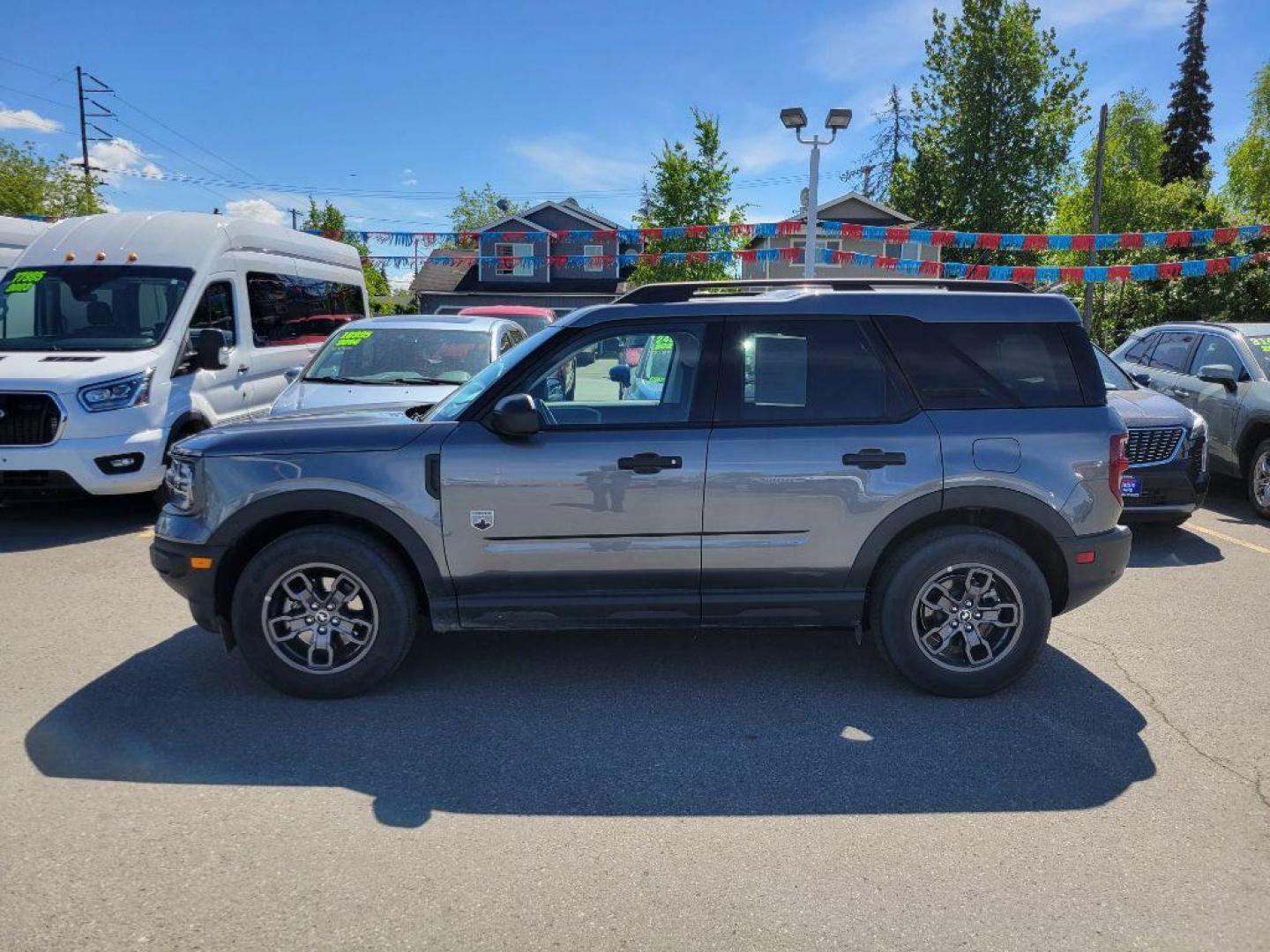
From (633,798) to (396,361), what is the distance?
5.72m

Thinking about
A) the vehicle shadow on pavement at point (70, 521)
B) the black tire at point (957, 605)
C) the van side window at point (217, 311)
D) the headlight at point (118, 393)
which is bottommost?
the vehicle shadow on pavement at point (70, 521)

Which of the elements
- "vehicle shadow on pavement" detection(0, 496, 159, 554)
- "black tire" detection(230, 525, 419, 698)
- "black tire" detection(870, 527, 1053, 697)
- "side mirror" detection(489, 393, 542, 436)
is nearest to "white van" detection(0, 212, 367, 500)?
Answer: "vehicle shadow on pavement" detection(0, 496, 159, 554)

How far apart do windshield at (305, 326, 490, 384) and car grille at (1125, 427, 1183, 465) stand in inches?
212

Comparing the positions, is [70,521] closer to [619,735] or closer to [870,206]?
[619,735]

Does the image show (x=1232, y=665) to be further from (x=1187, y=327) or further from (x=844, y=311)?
(x=1187, y=327)

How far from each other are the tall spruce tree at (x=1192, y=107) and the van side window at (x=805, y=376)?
2494 inches

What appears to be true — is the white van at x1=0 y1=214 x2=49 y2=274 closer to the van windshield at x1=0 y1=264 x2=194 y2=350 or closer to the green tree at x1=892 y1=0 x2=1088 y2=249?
the van windshield at x1=0 y1=264 x2=194 y2=350

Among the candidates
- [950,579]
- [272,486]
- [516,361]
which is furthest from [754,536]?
[272,486]

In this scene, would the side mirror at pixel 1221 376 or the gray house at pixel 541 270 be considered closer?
the side mirror at pixel 1221 376

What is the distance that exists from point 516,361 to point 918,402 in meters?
1.84

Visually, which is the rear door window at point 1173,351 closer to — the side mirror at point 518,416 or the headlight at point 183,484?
the side mirror at point 518,416

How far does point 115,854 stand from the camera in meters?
2.98

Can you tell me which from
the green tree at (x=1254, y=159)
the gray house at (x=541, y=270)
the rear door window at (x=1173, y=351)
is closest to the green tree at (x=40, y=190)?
the gray house at (x=541, y=270)

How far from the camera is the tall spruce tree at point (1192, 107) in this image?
56656 millimetres
